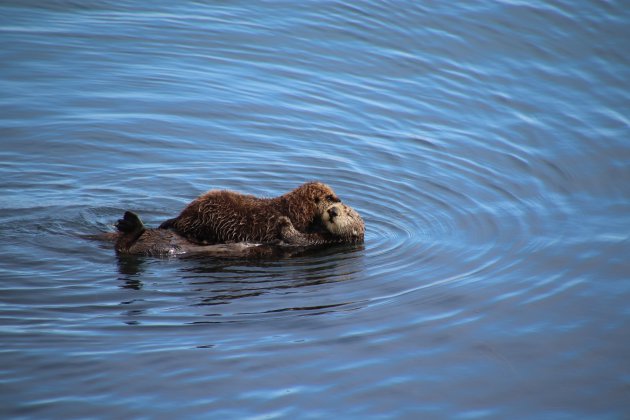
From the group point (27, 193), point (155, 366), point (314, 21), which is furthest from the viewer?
point (314, 21)

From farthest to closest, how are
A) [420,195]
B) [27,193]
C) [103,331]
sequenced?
[420,195] → [27,193] → [103,331]

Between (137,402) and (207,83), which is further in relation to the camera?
(207,83)

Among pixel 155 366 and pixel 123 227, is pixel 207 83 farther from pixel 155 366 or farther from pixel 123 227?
pixel 155 366

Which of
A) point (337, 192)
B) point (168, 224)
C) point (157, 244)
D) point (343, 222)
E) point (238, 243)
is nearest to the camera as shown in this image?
point (157, 244)

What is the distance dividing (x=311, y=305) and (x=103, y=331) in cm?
185

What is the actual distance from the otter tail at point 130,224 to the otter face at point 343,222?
2060mm

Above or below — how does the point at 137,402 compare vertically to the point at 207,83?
below

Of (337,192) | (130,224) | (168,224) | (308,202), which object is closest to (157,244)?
(130,224)

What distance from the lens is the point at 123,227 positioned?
8.70 m

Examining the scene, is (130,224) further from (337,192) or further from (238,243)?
(337,192)

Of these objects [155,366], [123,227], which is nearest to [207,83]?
[123,227]

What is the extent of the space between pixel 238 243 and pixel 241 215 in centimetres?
30

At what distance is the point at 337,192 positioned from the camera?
1102cm

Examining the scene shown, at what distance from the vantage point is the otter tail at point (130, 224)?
863 centimetres
